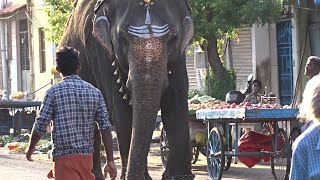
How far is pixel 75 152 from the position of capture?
814cm

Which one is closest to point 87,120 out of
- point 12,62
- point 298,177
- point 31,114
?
point 298,177

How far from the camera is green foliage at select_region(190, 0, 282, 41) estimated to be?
60.2 ft

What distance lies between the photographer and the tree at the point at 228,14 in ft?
60.2

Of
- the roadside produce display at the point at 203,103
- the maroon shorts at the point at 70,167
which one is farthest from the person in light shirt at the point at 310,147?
the roadside produce display at the point at 203,103

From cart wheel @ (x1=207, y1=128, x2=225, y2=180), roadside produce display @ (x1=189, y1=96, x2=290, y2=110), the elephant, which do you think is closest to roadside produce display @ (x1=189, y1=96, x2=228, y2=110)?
roadside produce display @ (x1=189, y1=96, x2=290, y2=110)

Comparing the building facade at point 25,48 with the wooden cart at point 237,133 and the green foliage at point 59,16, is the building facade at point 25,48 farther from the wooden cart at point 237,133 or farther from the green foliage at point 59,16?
the wooden cart at point 237,133

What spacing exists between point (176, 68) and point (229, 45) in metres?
15.7

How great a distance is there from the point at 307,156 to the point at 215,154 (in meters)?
8.15

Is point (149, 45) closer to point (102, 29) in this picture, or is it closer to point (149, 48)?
point (149, 48)

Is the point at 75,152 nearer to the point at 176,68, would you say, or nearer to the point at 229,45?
the point at 176,68

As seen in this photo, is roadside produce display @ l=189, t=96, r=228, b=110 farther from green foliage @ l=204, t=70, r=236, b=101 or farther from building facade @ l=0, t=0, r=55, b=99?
building facade @ l=0, t=0, r=55, b=99

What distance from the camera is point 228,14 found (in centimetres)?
1889

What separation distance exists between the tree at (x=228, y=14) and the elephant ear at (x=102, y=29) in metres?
8.35

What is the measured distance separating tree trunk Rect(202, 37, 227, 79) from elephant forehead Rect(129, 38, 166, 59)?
1081cm
